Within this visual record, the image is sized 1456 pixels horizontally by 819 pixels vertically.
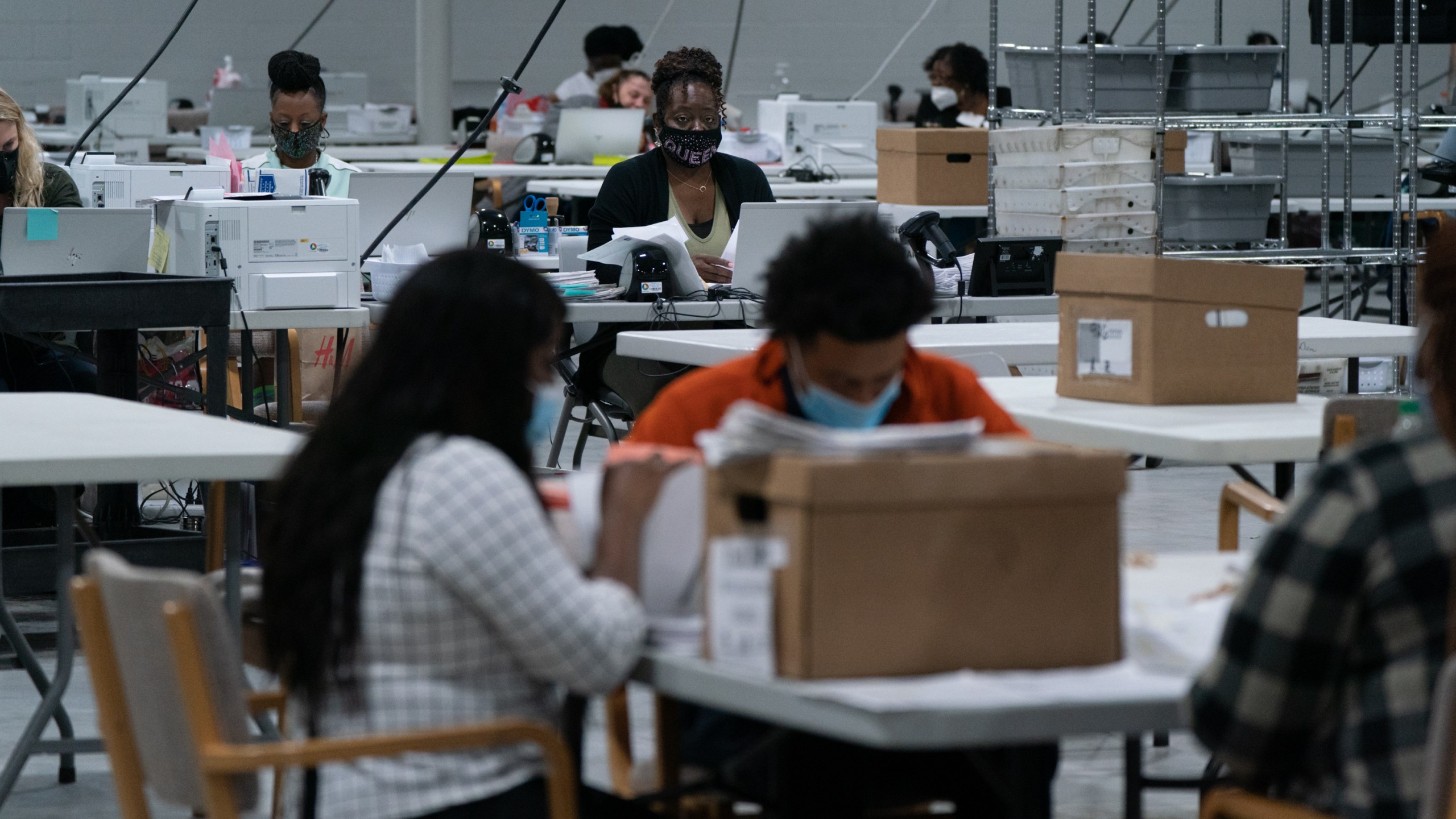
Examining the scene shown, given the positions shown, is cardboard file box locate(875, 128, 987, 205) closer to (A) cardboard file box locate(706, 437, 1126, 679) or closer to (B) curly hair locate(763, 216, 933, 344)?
(B) curly hair locate(763, 216, 933, 344)

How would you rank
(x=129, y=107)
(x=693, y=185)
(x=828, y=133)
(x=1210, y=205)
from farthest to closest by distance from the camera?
1. (x=129, y=107)
2. (x=828, y=133)
3. (x=1210, y=205)
4. (x=693, y=185)

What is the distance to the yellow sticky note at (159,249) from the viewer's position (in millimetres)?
4297

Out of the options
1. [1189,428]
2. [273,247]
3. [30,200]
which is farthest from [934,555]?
[30,200]

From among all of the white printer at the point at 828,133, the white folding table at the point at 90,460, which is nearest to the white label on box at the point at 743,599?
the white folding table at the point at 90,460

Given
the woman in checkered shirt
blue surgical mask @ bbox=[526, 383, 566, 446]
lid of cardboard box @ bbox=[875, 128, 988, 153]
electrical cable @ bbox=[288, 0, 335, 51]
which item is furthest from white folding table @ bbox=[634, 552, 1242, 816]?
electrical cable @ bbox=[288, 0, 335, 51]

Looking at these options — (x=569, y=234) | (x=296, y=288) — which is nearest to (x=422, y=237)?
(x=569, y=234)

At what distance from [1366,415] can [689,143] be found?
103 inches

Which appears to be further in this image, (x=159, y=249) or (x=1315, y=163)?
(x=1315, y=163)

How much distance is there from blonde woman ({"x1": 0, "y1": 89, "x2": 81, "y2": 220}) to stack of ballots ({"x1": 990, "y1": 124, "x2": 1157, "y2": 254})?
2.69 meters

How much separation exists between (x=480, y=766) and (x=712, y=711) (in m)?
0.37

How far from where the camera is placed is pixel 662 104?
472cm

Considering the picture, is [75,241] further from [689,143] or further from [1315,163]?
[1315,163]

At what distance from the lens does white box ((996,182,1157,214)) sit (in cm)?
523

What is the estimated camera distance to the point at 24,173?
480 centimetres
